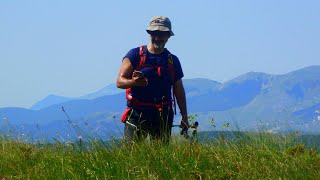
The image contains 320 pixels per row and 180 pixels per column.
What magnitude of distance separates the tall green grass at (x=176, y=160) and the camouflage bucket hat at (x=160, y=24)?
1.46m

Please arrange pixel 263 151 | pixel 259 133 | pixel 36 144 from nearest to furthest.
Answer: pixel 263 151
pixel 259 133
pixel 36 144

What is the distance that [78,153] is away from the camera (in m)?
6.41

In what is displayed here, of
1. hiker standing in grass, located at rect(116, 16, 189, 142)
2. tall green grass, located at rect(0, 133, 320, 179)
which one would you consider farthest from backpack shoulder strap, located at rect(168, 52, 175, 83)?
tall green grass, located at rect(0, 133, 320, 179)

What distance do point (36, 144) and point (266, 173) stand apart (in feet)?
12.4

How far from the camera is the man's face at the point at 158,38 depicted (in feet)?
24.1

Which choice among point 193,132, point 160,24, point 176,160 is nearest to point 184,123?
point 193,132

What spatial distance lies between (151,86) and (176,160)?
1.77 m

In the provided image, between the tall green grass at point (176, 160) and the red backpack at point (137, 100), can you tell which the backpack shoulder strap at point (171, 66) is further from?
the tall green grass at point (176, 160)

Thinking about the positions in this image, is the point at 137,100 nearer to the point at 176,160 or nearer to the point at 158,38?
the point at 158,38

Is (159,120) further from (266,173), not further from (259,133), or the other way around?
(266,173)

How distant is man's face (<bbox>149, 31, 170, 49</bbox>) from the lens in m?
7.34

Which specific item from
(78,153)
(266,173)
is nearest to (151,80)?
(78,153)

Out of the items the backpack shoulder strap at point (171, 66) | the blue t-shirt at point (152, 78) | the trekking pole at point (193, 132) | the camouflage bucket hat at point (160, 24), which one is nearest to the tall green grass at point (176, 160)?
the trekking pole at point (193, 132)

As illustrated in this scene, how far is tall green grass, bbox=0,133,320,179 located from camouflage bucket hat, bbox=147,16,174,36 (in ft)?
4.80
